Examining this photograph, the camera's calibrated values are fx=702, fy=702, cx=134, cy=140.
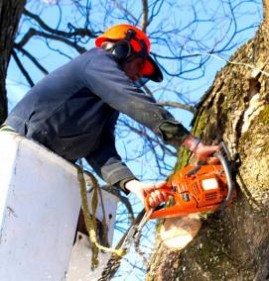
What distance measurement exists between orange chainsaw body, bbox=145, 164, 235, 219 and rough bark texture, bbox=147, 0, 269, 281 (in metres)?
0.07

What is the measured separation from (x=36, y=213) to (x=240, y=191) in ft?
2.36

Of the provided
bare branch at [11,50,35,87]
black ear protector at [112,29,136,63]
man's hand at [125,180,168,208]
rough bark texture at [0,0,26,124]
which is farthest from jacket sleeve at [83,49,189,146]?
bare branch at [11,50,35,87]

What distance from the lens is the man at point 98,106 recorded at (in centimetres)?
242

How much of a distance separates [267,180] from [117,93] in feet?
1.93

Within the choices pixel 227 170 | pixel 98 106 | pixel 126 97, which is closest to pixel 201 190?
pixel 227 170

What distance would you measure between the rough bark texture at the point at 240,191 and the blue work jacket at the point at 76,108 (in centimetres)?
36

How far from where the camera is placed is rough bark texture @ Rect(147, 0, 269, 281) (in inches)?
92.1

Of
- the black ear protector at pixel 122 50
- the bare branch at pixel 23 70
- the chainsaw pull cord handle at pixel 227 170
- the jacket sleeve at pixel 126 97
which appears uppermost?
the black ear protector at pixel 122 50

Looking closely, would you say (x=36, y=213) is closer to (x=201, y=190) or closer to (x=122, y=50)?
(x=201, y=190)

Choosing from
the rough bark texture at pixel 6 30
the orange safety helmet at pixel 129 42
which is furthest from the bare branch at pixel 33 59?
the orange safety helmet at pixel 129 42

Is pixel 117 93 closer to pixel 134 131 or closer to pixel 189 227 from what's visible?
pixel 189 227

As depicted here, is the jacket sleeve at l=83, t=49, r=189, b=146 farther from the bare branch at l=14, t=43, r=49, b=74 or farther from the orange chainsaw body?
the bare branch at l=14, t=43, r=49, b=74

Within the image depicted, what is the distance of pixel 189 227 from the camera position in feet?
7.85

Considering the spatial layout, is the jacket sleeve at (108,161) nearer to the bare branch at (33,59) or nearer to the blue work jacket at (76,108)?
the blue work jacket at (76,108)
